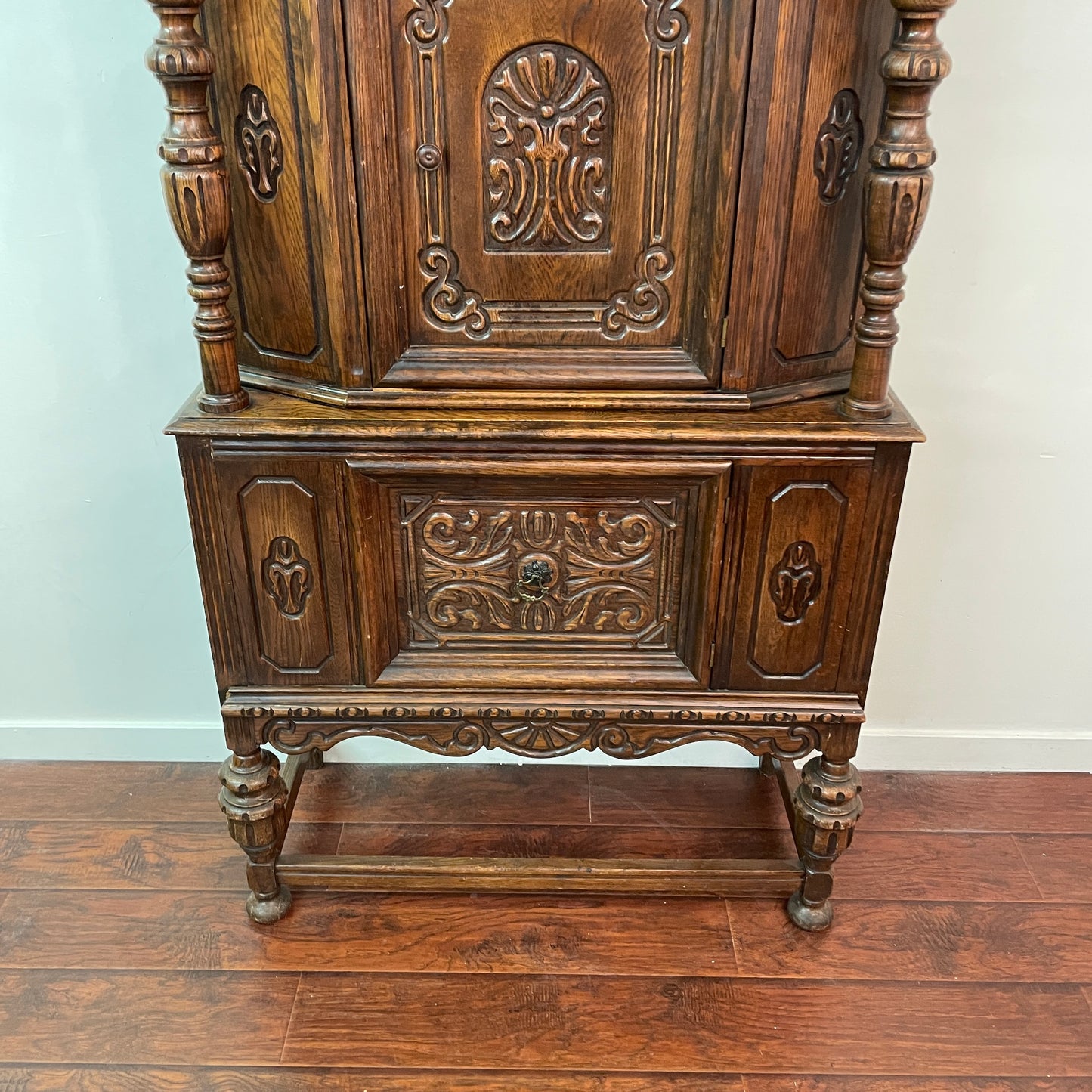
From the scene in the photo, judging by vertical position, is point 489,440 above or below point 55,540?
above

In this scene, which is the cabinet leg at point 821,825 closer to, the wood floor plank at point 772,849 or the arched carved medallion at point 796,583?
the wood floor plank at point 772,849

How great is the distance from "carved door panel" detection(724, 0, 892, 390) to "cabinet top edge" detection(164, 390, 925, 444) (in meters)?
0.07

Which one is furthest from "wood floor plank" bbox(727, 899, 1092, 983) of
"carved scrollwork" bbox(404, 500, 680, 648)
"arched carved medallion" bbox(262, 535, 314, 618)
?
"arched carved medallion" bbox(262, 535, 314, 618)

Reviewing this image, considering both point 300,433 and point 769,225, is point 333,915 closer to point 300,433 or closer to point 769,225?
point 300,433

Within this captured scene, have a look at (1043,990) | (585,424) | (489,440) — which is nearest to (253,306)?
(489,440)

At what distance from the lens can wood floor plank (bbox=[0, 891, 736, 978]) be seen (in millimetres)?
1957

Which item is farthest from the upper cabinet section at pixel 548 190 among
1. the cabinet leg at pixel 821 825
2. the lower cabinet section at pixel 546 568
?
the cabinet leg at pixel 821 825

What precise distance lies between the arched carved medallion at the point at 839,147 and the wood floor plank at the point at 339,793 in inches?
57.0

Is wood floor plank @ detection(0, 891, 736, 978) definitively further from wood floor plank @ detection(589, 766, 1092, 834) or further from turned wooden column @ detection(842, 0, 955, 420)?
turned wooden column @ detection(842, 0, 955, 420)

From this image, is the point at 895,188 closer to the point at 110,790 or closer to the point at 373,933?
the point at 373,933

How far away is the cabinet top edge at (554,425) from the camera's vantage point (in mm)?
1560

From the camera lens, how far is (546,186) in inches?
58.7

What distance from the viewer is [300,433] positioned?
61.8 inches

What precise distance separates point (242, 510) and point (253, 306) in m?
0.32
